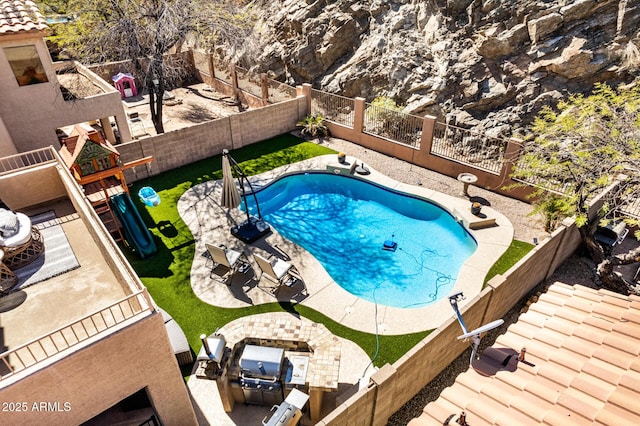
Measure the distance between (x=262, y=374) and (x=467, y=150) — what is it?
542 inches

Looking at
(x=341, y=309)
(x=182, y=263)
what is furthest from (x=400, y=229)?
(x=182, y=263)

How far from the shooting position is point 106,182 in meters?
13.7

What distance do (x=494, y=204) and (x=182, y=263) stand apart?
1257cm

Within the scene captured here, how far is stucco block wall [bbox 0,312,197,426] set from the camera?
543 cm

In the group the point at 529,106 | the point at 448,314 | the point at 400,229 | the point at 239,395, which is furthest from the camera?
the point at 529,106

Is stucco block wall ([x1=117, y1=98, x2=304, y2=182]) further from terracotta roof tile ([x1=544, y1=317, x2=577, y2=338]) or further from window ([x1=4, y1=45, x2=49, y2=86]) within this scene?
terracotta roof tile ([x1=544, y1=317, x2=577, y2=338])

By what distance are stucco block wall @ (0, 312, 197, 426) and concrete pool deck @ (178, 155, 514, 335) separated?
15.8 ft

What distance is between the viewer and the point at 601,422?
192 inches

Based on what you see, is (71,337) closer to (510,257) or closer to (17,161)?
(17,161)

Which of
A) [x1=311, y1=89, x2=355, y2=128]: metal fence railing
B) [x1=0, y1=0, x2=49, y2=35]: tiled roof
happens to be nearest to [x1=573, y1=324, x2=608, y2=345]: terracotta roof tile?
[x1=311, y1=89, x2=355, y2=128]: metal fence railing

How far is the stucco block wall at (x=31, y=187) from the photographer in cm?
1045

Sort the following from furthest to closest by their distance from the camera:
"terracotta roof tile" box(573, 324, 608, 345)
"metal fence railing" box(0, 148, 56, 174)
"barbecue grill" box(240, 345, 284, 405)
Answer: "metal fence railing" box(0, 148, 56, 174) → "barbecue grill" box(240, 345, 284, 405) → "terracotta roof tile" box(573, 324, 608, 345)

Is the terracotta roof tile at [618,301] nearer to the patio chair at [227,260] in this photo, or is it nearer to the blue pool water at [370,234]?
the blue pool water at [370,234]

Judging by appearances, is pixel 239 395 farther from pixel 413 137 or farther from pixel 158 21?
pixel 158 21
